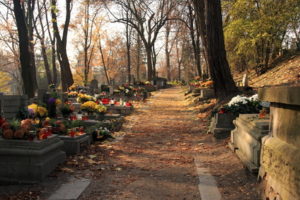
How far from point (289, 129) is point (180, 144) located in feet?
16.2

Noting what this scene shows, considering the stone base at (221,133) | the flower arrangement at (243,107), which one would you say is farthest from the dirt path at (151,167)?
the flower arrangement at (243,107)

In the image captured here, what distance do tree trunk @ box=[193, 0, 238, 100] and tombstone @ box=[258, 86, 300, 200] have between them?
758cm

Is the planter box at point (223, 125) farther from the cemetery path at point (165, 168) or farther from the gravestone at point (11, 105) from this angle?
the gravestone at point (11, 105)

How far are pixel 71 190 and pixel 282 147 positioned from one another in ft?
9.91

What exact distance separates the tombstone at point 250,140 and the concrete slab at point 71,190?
2627mm

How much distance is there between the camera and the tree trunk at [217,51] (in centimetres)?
1126

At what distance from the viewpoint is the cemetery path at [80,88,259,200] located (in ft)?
14.7

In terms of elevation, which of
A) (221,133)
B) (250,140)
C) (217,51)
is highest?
(217,51)

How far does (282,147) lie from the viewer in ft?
10.9

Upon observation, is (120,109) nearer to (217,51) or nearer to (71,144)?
(217,51)

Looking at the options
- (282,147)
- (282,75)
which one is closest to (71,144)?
(282,147)

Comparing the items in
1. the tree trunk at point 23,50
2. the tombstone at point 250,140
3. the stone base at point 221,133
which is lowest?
the stone base at point 221,133

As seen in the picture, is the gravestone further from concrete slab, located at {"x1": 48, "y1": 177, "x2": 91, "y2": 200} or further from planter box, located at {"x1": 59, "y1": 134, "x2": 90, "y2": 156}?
concrete slab, located at {"x1": 48, "y1": 177, "x2": 91, "y2": 200}

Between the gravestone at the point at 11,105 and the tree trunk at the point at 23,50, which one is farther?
the tree trunk at the point at 23,50
